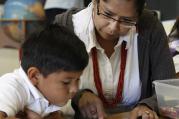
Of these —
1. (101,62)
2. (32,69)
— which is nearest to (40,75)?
(32,69)

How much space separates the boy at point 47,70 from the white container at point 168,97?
0.28 meters

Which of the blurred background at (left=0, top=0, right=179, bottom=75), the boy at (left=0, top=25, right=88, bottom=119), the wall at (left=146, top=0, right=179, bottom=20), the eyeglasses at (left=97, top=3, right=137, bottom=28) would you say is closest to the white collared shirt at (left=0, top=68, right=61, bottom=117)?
the boy at (left=0, top=25, right=88, bottom=119)

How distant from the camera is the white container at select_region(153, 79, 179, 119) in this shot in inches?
43.6

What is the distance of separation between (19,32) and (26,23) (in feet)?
0.35

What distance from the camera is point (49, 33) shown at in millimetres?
1022

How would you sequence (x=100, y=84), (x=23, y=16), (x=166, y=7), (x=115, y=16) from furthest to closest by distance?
(x=166, y=7)
(x=23, y=16)
(x=100, y=84)
(x=115, y=16)

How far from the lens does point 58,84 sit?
981mm

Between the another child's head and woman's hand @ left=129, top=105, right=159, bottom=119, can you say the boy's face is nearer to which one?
the another child's head

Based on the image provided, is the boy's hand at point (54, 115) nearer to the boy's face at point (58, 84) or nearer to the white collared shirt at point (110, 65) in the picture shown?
the boy's face at point (58, 84)

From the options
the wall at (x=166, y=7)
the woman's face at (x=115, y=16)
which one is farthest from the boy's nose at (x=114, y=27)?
the wall at (x=166, y=7)

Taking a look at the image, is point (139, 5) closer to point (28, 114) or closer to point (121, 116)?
point (121, 116)

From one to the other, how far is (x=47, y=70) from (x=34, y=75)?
0.14 ft

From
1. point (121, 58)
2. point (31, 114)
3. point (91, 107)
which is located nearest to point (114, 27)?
point (121, 58)

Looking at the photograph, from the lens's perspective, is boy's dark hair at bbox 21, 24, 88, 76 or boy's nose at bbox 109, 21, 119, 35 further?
boy's nose at bbox 109, 21, 119, 35
